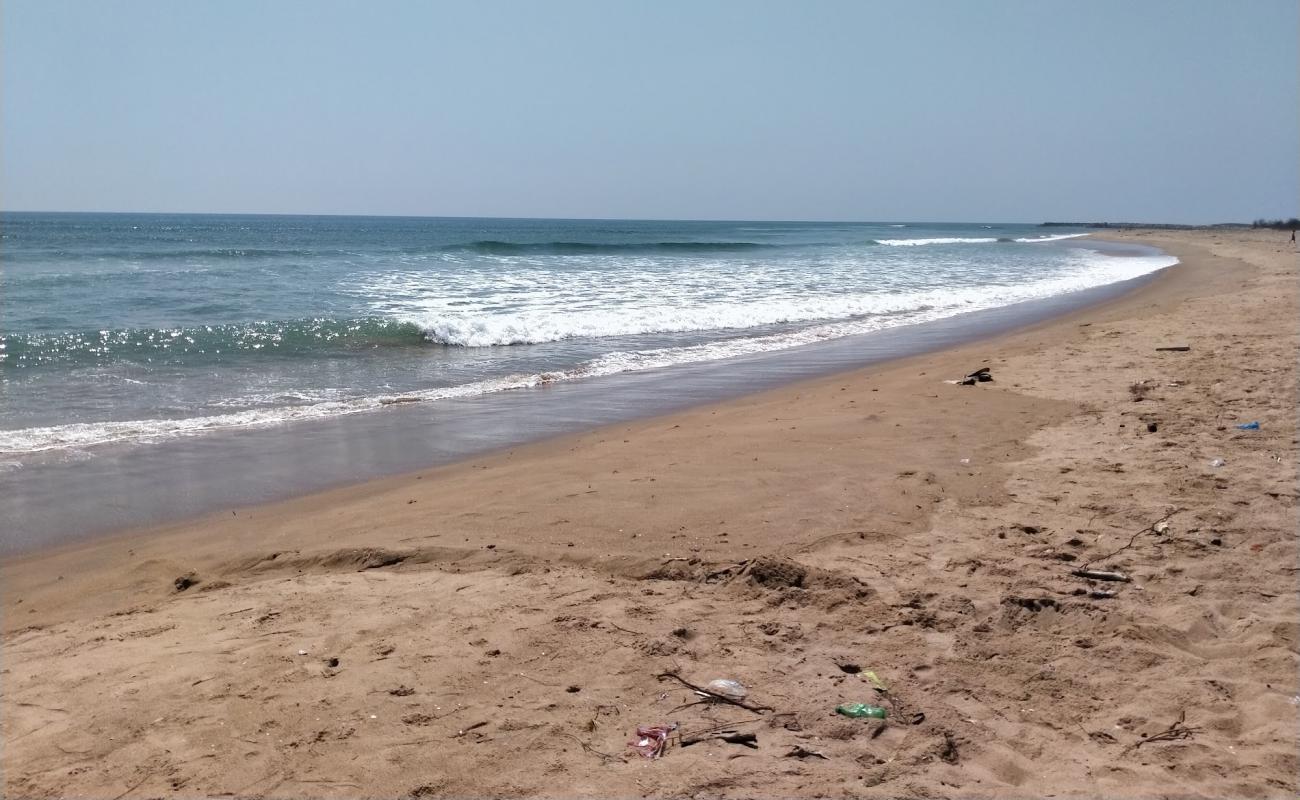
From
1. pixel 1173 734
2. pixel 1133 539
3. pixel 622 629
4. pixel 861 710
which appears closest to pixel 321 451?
pixel 622 629

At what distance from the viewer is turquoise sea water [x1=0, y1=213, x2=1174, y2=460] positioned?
31.9ft

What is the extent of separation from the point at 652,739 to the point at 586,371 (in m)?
9.24

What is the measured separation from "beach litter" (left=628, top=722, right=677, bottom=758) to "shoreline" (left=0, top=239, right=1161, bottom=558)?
4.36m

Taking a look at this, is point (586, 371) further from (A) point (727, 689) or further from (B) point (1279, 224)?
(B) point (1279, 224)

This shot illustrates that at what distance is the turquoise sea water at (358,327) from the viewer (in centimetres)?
972

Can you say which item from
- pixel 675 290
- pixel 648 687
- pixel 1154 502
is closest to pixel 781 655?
pixel 648 687

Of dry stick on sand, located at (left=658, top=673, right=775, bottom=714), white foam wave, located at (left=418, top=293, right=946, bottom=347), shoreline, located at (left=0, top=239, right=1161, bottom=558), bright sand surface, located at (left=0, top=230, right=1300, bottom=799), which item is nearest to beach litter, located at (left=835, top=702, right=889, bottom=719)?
bright sand surface, located at (left=0, top=230, right=1300, bottom=799)

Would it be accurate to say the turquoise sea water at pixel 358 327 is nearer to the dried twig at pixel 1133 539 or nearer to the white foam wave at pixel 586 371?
the white foam wave at pixel 586 371

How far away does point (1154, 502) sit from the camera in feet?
17.1

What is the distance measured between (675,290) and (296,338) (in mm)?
11555

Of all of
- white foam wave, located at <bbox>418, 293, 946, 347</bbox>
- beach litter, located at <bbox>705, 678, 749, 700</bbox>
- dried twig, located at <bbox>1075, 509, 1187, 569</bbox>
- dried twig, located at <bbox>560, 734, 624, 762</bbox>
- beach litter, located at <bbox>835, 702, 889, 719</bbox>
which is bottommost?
dried twig, located at <bbox>560, 734, 624, 762</bbox>

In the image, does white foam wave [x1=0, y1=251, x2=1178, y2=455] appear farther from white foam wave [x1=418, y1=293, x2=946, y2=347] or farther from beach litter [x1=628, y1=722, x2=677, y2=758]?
beach litter [x1=628, y1=722, x2=677, y2=758]

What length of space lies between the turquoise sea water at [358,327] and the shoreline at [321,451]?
52 cm

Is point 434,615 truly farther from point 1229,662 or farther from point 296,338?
point 296,338
